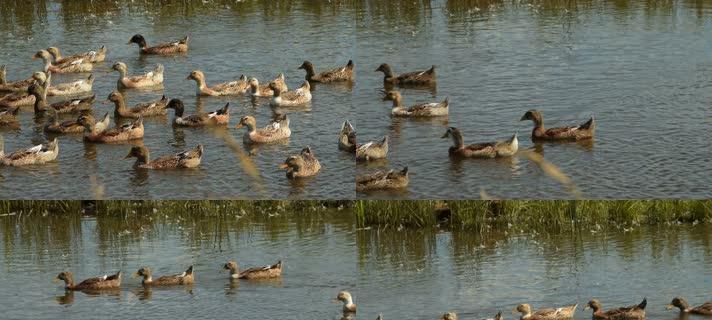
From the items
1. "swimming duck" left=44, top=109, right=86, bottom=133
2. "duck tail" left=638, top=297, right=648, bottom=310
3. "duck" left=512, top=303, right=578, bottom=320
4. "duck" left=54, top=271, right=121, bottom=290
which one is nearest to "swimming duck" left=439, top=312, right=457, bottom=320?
"duck" left=512, top=303, right=578, bottom=320

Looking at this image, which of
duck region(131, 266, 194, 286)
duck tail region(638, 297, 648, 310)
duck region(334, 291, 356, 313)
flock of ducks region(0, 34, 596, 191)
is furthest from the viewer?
duck region(131, 266, 194, 286)

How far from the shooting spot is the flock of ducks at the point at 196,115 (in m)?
4.86

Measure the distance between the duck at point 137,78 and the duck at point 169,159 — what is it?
0.37 metres

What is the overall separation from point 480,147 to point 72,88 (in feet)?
6.48

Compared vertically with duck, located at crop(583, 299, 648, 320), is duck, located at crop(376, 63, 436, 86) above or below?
above

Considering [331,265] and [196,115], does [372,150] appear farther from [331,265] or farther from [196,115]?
[196,115]

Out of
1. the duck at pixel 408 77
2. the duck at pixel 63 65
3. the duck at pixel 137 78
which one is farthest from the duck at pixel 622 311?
the duck at pixel 63 65

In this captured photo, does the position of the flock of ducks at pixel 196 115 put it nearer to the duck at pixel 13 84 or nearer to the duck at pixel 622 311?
the duck at pixel 13 84

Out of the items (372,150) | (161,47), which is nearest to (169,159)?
(161,47)

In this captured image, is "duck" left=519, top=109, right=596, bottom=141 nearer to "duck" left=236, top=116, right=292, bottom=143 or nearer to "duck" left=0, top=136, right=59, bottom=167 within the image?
"duck" left=236, top=116, right=292, bottom=143

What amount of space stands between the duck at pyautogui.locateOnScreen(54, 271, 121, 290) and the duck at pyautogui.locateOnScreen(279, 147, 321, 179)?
108 centimetres

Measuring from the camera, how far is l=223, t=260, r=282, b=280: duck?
536cm

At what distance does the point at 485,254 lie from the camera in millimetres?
5336

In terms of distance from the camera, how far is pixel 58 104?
5535 millimetres
